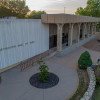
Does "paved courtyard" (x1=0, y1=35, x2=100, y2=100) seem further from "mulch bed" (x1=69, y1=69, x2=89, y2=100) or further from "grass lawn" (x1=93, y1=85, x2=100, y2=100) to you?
"grass lawn" (x1=93, y1=85, x2=100, y2=100)

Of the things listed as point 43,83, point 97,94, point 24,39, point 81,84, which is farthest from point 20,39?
point 97,94

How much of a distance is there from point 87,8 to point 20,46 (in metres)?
39.6

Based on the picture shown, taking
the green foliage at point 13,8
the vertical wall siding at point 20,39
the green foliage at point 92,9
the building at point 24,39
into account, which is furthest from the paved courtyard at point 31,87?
the green foliage at point 92,9

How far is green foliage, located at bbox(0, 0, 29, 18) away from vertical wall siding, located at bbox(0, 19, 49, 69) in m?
25.6

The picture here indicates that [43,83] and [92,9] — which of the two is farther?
[92,9]

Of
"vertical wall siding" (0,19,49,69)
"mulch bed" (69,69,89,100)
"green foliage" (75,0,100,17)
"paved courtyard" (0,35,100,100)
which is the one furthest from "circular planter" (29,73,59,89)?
"green foliage" (75,0,100,17)

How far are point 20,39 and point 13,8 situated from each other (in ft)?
97.3

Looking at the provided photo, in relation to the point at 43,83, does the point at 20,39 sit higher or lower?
higher

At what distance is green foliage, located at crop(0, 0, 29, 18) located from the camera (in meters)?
32.6

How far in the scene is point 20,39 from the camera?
32.3 ft

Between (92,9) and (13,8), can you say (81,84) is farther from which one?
(92,9)

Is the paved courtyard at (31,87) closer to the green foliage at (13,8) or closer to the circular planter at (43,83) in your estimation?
the circular planter at (43,83)

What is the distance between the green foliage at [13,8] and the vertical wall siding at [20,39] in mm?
25631

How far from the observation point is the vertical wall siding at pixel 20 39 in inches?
335
